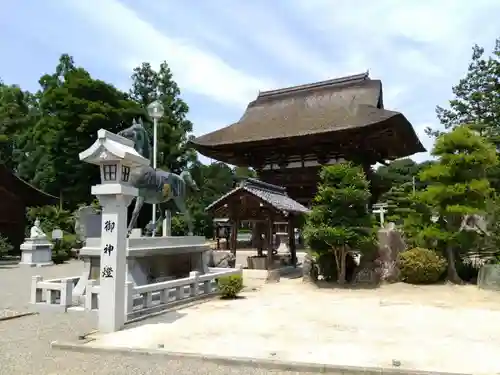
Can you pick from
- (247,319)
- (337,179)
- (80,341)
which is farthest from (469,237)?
(80,341)

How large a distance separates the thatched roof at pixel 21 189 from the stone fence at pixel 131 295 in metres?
16.8

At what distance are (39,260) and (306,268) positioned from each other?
532 inches

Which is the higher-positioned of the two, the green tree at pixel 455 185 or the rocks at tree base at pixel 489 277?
the green tree at pixel 455 185

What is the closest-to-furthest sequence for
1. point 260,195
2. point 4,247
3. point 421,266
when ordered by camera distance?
1. point 421,266
2. point 260,195
3. point 4,247

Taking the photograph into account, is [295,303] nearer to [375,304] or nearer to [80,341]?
[375,304]

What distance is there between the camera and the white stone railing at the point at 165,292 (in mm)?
8294

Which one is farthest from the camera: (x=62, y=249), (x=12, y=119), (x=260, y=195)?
(x=12, y=119)

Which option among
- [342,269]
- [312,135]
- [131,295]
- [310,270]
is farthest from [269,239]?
[131,295]

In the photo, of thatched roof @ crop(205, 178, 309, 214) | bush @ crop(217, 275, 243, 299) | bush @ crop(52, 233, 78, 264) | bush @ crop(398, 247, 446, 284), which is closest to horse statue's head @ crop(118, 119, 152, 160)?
bush @ crop(217, 275, 243, 299)

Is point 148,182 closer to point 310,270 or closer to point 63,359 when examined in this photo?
point 63,359

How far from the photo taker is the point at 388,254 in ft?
46.5

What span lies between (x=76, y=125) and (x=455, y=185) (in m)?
28.4

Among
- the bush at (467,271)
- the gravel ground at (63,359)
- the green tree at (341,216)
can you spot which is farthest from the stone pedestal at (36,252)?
the bush at (467,271)

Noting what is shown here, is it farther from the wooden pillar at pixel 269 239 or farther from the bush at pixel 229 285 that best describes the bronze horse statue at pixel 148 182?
the wooden pillar at pixel 269 239
